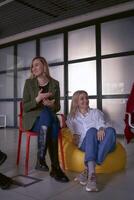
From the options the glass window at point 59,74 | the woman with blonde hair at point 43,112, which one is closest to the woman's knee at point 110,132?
the woman with blonde hair at point 43,112

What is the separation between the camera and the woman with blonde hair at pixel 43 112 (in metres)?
2.17

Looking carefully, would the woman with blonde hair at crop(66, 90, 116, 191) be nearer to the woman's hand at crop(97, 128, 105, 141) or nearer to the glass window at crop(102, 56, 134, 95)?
the woman's hand at crop(97, 128, 105, 141)

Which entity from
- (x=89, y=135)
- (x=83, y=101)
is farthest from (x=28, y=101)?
(x=89, y=135)

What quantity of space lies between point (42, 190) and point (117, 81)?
4.03 meters

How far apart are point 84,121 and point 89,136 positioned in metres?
0.35

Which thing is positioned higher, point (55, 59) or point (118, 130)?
point (55, 59)

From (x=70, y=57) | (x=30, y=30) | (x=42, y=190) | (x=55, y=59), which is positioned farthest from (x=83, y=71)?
(x=42, y=190)

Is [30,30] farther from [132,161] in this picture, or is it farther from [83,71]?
[132,161]

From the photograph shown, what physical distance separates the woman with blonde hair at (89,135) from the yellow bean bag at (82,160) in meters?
0.12

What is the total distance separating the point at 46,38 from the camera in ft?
22.4

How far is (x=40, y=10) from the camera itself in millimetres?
5562

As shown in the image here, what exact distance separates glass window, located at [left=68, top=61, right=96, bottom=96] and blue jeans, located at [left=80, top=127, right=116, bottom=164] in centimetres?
387

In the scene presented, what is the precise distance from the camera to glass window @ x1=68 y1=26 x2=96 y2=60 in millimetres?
5895

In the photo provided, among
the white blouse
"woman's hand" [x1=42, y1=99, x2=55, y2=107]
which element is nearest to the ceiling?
"woman's hand" [x1=42, y1=99, x2=55, y2=107]
